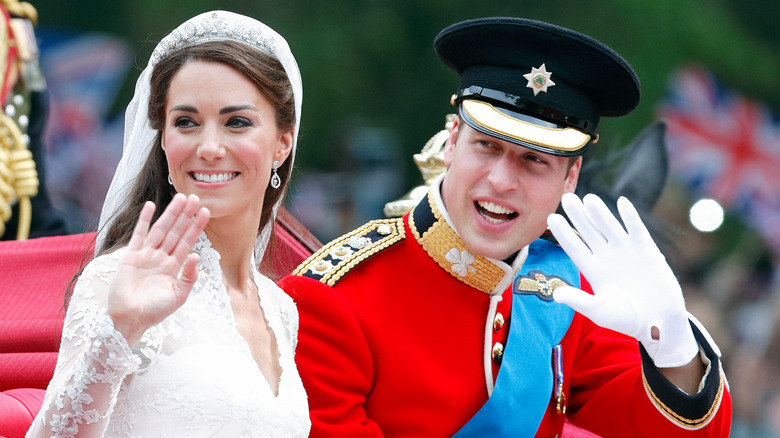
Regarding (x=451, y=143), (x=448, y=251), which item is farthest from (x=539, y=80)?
(x=448, y=251)

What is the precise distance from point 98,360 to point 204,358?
269 mm

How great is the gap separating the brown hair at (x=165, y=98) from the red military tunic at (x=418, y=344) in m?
0.42

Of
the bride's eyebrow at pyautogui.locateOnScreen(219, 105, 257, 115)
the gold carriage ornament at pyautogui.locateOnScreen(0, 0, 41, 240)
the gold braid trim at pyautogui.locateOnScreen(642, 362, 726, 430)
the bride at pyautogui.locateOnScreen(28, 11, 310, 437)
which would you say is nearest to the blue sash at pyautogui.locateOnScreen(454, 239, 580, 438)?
the gold braid trim at pyautogui.locateOnScreen(642, 362, 726, 430)

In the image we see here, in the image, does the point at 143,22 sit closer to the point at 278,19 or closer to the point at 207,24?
the point at 278,19

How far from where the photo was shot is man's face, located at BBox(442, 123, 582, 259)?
2408mm

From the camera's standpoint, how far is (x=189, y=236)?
169 centimetres

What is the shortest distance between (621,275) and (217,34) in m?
0.93

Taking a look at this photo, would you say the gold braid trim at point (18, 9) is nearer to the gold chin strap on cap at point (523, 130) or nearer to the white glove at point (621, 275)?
the gold chin strap on cap at point (523, 130)

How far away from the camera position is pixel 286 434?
200 centimetres

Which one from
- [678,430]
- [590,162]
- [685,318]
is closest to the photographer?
[685,318]

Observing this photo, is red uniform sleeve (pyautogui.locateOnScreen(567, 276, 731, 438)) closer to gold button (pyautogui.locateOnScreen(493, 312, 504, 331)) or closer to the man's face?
gold button (pyautogui.locateOnScreen(493, 312, 504, 331))

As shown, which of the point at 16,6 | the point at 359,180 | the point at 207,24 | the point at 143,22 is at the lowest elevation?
the point at 359,180

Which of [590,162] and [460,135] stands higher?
[460,135]

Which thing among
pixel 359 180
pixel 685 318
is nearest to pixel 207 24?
pixel 685 318
